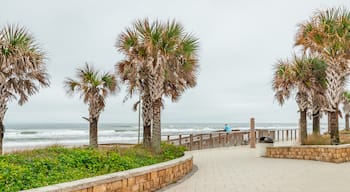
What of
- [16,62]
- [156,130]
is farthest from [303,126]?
[16,62]

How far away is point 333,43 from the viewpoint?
15.1 meters

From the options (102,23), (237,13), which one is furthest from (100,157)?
(237,13)

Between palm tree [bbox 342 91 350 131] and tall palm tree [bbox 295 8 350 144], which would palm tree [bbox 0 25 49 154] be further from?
palm tree [bbox 342 91 350 131]

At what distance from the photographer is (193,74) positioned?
46.0 ft

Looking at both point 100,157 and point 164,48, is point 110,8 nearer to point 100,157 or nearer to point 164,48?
point 164,48

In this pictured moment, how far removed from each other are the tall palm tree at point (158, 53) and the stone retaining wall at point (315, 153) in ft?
18.2

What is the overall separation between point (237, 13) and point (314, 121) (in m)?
7.54

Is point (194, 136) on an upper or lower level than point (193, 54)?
lower

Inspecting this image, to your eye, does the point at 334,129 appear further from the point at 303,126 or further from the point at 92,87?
the point at 92,87

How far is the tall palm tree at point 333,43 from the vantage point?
49.6 feet

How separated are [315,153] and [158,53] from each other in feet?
23.8

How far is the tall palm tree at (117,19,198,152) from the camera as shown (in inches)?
484

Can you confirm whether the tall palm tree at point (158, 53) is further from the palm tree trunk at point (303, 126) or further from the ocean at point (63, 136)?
the palm tree trunk at point (303, 126)

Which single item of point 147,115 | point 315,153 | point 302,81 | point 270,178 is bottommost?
point 270,178
